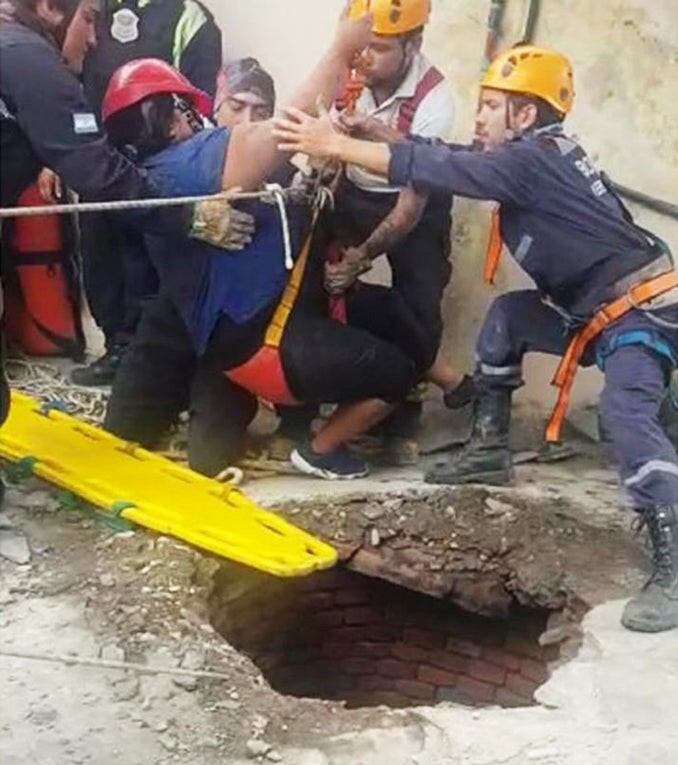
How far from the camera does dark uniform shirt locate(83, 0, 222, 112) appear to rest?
23.7 feet

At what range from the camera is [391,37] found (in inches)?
257

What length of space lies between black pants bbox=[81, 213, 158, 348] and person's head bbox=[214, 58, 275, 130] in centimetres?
88

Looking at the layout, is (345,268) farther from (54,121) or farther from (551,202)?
(54,121)

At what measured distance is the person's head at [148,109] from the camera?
6.07 meters

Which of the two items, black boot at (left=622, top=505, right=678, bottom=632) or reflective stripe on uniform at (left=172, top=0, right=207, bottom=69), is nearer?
black boot at (left=622, top=505, right=678, bottom=632)

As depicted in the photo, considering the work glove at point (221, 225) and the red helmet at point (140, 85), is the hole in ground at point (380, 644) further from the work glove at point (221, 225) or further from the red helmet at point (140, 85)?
the red helmet at point (140, 85)

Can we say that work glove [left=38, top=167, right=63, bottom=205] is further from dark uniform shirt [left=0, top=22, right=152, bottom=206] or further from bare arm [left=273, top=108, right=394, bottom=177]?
bare arm [left=273, top=108, right=394, bottom=177]

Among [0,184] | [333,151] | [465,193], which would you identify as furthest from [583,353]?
[0,184]

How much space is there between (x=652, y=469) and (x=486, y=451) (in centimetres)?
105

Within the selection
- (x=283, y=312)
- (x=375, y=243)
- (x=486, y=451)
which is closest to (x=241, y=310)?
(x=283, y=312)

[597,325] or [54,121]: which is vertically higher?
[54,121]

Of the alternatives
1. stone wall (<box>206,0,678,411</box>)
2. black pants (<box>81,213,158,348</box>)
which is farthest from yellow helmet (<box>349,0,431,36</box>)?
black pants (<box>81,213,158,348</box>)

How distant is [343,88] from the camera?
654 cm

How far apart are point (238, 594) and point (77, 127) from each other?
1659mm
